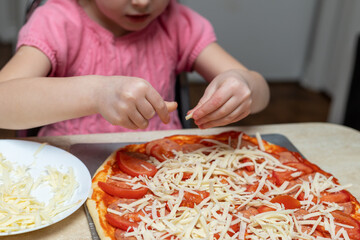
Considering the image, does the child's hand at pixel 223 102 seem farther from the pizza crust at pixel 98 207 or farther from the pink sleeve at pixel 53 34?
the pink sleeve at pixel 53 34

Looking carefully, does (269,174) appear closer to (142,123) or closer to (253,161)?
(253,161)

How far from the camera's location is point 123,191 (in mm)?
788

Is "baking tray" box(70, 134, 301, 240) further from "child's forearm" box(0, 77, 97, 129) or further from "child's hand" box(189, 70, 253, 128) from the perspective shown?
"child's hand" box(189, 70, 253, 128)

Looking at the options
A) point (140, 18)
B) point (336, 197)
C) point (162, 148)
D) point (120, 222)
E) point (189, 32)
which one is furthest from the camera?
point (189, 32)

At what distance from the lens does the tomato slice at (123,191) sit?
2.58ft

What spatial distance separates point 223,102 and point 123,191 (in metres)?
0.29

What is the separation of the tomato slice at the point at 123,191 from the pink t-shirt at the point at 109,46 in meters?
0.39

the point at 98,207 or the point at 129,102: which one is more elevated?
the point at 129,102

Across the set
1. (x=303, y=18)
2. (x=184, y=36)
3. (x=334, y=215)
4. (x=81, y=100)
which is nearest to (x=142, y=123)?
(x=81, y=100)

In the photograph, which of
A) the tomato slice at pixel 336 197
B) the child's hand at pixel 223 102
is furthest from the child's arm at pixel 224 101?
the tomato slice at pixel 336 197

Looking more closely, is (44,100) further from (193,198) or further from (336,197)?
(336,197)

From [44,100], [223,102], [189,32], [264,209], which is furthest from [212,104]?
[189,32]

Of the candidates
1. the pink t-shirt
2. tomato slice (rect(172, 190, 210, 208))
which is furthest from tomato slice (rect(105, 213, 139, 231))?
the pink t-shirt

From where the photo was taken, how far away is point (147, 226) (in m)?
0.70
